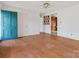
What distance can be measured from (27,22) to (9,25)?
2.81 m

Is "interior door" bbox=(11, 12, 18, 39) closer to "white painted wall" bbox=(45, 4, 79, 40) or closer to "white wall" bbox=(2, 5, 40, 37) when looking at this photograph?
"white wall" bbox=(2, 5, 40, 37)

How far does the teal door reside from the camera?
7.95 metres

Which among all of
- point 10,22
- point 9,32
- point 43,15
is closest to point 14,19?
point 10,22

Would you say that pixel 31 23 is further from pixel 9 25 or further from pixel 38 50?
pixel 38 50

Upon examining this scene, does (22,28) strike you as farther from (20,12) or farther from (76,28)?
(76,28)

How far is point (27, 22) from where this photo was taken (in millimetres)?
10828

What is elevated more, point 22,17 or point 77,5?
point 77,5

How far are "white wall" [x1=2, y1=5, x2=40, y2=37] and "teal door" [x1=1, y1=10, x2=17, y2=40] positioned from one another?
53cm

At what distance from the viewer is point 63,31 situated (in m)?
9.90

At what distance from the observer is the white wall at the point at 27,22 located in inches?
379

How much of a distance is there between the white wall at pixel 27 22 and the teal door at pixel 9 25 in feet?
1.75

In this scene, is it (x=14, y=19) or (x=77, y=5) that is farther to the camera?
(x=14, y=19)

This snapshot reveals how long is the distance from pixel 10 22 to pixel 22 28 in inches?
77.4

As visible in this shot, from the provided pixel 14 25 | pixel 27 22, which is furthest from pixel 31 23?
pixel 14 25
